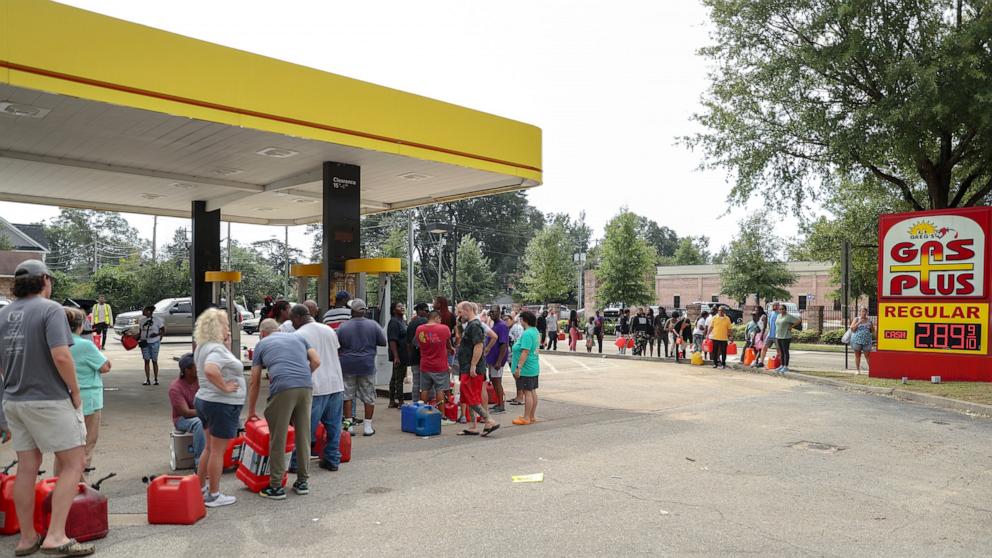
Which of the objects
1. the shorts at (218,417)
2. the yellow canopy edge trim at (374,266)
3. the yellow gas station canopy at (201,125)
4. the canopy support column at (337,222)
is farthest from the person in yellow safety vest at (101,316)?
the shorts at (218,417)

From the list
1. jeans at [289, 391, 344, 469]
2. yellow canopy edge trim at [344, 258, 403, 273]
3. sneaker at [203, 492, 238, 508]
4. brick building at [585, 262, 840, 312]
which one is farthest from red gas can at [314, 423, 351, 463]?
brick building at [585, 262, 840, 312]

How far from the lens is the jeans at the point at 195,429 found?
6.96 meters

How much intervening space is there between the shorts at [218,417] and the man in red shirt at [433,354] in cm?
386

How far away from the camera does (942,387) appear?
1462cm

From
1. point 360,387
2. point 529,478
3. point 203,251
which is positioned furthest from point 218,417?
point 203,251

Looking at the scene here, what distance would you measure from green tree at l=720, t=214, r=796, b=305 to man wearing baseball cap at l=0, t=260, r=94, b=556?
4805 centimetres

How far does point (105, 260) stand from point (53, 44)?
94.9 m

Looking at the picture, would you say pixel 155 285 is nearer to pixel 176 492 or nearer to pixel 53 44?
pixel 53 44

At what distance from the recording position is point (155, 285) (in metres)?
45.9

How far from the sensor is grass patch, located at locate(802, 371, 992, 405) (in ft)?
43.5

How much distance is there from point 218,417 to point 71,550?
4.74 ft

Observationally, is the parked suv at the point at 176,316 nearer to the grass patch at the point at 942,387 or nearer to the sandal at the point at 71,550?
the grass patch at the point at 942,387

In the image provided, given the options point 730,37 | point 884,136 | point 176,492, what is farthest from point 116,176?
point 884,136

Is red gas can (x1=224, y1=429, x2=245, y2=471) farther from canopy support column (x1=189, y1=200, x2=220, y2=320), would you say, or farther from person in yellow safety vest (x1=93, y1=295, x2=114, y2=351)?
person in yellow safety vest (x1=93, y1=295, x2=114, y2=351)
